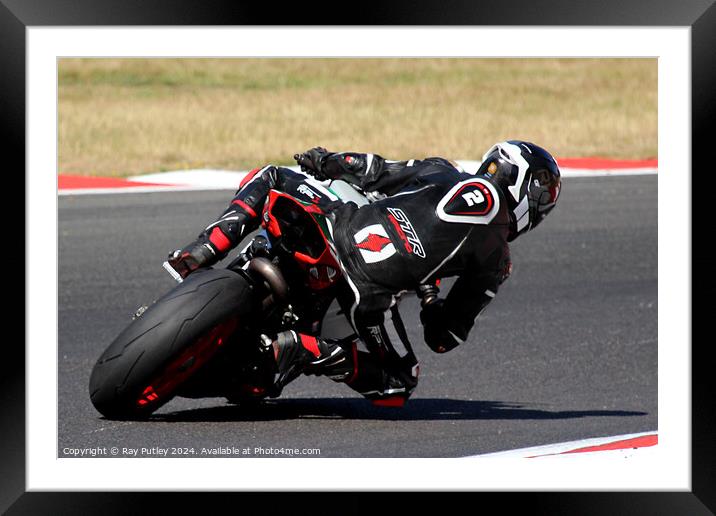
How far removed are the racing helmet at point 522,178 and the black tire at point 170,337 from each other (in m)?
1.18

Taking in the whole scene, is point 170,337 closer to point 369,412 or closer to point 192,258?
point 192,258

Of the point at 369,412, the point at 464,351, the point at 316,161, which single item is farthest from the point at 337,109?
the point at 316,161

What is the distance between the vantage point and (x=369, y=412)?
638 cm

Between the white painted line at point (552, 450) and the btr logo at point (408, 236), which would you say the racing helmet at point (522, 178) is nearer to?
the btr logo at point (408, 236)

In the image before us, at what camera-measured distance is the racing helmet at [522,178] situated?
5.66 metres

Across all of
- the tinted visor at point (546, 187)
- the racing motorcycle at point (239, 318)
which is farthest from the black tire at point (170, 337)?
the tinted visor at point (546, 187)

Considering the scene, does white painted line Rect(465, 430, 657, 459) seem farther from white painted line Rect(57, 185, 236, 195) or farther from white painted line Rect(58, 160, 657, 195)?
white painted line Rect(57, 185, 236, 195)

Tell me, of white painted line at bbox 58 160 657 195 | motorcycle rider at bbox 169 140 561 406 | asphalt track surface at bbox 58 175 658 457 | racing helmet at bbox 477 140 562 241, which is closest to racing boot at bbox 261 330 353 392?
motorcycle rider at bbox 169 140 561 406

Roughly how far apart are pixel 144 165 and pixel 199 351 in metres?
9.27

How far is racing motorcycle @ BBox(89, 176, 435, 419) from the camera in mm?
5402

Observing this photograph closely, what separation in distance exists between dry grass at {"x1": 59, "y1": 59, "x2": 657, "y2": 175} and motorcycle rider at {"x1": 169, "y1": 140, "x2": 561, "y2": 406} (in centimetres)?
857

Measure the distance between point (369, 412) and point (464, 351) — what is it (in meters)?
1.84
